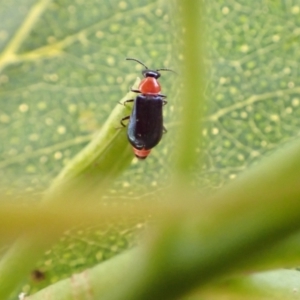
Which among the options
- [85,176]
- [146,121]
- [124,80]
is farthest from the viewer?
[124,80]

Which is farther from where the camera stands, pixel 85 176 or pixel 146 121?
pixel 146 121

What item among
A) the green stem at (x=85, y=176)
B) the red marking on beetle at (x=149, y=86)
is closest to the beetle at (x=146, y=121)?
the red marking on beetle at (x=149, y=86)

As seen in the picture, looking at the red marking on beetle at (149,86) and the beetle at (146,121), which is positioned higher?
the red marking on beetle at (149,86)

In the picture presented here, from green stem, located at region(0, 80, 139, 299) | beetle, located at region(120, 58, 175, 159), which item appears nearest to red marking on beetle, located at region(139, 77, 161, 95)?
beetle, located at region(120, 58, 175, 159)

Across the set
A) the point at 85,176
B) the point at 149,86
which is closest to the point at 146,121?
the point at 149,86

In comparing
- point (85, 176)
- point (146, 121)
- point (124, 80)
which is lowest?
point (85, 176)

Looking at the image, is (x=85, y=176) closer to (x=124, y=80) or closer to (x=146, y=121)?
(x=146, y=121)

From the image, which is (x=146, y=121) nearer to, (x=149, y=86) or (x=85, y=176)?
(x=149, y=86)

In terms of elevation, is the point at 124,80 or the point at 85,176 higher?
the point at 124,80

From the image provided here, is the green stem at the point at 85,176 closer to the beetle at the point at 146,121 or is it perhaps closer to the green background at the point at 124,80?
the beetle at the point at 146,121

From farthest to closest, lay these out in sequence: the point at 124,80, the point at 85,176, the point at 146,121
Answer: the point at 124,80 → the point at 146,121 → the point at 85,176

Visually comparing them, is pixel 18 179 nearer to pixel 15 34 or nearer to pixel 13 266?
pixel 15 34
